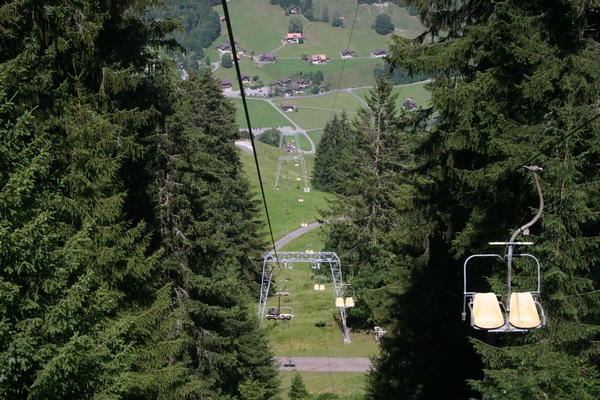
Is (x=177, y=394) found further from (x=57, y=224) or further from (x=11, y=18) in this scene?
(x=11, y=18)

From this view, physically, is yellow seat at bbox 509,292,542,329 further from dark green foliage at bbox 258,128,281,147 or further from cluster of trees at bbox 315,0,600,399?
dark green foliage at bbox 258,128,281,147

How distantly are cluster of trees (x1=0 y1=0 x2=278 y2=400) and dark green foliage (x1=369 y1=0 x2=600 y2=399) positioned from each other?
5509mm

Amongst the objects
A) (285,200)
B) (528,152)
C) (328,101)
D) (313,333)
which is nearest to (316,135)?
(328,101)

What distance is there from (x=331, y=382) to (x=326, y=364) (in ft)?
9.44

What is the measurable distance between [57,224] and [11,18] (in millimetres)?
3377

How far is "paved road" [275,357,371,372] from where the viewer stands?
99.2ft

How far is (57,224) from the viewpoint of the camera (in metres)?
9.33

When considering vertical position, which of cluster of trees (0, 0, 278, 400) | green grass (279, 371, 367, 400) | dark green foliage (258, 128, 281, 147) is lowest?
dark green foliage (258, 128, 281, 147)

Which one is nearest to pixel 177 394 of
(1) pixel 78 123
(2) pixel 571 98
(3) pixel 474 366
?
(1) pixel 78 123

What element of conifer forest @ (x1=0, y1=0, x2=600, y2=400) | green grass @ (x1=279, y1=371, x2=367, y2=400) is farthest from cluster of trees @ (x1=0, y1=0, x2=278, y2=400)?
green grass @ (x1=279, y1=371, x2=367, y2=400)

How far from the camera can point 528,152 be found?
9.34 metres

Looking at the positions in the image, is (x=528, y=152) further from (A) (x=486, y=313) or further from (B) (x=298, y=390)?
(B) (x=298, y=390)

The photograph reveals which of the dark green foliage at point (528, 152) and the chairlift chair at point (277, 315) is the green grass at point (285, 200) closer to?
the chairlift chair at point (277, 315)

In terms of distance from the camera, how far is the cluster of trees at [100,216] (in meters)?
7.36
